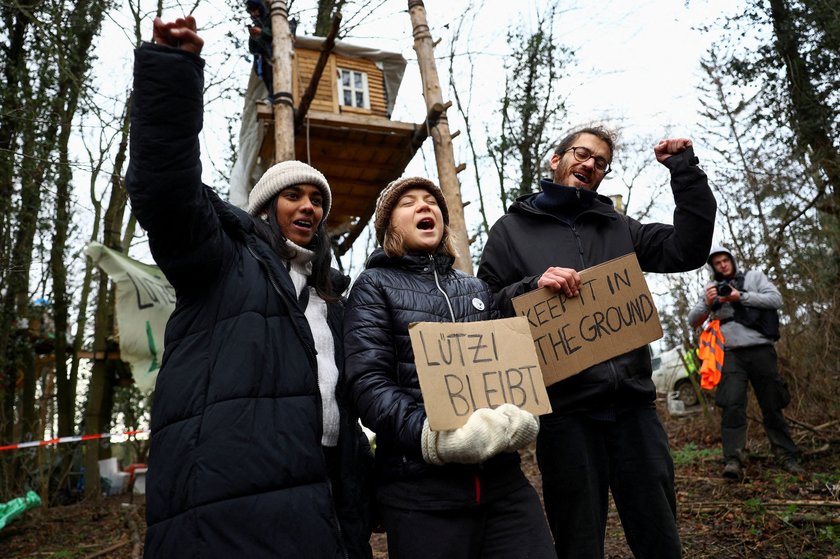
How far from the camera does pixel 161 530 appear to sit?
1.74 meters

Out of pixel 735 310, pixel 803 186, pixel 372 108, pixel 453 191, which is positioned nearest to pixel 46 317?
pixel 372 108

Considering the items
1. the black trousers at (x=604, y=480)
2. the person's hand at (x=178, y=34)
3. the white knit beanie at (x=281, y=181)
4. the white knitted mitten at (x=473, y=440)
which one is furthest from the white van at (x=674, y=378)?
the person's hand at (x=178, y=34)

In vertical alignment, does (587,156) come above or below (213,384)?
above

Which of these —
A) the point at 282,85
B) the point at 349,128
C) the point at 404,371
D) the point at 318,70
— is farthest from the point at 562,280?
the point at 349,128

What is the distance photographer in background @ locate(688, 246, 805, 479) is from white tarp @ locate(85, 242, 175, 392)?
7571 millimetres

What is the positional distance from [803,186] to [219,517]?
950cm

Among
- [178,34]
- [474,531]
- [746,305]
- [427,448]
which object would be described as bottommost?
[474,531]

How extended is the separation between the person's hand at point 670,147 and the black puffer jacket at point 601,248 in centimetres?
2

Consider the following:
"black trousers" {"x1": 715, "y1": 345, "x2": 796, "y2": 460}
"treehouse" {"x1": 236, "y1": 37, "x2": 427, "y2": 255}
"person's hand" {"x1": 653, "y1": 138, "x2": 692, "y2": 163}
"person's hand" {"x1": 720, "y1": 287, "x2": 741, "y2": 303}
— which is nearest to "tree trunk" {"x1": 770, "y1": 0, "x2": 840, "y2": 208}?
"person's hand" {"x1": 720, "y1": 287, "x2": 741, "y2": 303}

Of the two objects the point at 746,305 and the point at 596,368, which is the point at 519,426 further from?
the point at 746,305

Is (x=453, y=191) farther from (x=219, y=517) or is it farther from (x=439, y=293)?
(x=219, y=517)

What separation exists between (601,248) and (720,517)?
305 centimetres

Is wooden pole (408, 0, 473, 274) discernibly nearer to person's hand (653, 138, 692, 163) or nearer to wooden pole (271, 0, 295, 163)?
wooden pole (271, 0, 295, 163)

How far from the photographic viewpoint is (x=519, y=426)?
72.7 inches
